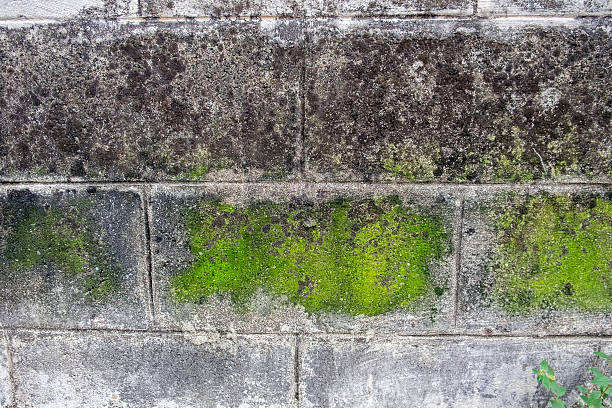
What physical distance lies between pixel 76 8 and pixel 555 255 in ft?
9.54

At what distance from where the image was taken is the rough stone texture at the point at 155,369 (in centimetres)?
240

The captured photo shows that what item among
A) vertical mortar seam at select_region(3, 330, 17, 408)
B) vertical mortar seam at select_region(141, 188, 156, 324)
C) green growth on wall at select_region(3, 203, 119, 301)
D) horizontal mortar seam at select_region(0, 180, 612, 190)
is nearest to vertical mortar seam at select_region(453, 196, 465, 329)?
horizontal mortar seam at select_region(0, 180, 612, 190)

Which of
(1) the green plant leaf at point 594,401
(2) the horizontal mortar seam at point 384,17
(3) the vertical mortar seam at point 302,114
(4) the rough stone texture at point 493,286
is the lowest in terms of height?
(1) the green plant leaf at point 594,401

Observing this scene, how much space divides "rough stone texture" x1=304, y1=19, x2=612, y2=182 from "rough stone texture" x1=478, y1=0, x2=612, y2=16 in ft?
0.19

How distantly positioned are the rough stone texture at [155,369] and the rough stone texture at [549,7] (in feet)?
7.03

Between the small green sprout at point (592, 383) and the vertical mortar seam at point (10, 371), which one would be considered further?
the vertical mortar seam at point (10, 371)

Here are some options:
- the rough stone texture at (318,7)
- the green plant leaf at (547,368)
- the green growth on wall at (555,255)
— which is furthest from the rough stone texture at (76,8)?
the green plant leaf at (547,368)

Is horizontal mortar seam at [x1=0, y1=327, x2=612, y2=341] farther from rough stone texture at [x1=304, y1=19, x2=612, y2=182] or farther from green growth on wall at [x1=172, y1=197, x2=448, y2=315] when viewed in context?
rough stone texture at [x1=304, y1=19, x2=612, y2=182]

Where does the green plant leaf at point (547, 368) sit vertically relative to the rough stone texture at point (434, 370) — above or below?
above

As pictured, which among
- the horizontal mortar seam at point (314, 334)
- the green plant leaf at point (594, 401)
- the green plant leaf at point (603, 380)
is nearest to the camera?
the green plant leaf at point (603, 380)

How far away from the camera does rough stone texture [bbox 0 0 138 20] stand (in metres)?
2.11

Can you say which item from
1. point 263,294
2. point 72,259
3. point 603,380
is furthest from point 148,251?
point 603,380

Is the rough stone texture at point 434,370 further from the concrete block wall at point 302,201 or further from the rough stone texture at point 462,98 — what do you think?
the rough stone texture at point 462,98

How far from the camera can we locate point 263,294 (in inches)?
91.3
